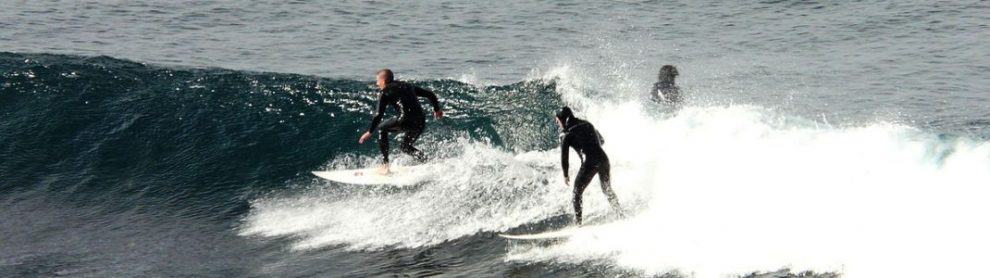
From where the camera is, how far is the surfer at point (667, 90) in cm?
1614

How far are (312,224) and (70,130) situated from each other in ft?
22.5

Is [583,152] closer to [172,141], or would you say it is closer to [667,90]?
[667,90]

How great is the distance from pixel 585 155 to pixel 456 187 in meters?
2.63

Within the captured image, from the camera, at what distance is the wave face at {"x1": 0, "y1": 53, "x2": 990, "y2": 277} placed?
435 inches

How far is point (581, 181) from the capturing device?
12.1 m

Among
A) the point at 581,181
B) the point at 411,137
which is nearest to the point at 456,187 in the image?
the point at 411,137

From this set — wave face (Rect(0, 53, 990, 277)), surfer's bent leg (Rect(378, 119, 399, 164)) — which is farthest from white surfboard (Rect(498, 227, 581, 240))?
surfer's bent leg (Rect(378, 119, 399, 164))

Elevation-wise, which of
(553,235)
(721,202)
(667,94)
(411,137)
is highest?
(667,94)

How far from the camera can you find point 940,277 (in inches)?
390

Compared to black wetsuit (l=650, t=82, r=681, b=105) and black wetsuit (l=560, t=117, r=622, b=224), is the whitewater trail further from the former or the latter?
black wetsuit (l=650, t=82, r=681, b=105)

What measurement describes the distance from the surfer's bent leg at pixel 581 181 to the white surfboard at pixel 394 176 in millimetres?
2891

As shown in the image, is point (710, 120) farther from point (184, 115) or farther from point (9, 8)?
point (9, 8)

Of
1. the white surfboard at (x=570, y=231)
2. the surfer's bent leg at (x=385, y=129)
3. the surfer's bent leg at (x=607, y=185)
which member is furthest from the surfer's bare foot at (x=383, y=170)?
the surfer's bent leg at (x=607, y=185)

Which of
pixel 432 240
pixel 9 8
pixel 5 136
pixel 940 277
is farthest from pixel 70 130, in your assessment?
pixel 9 8
